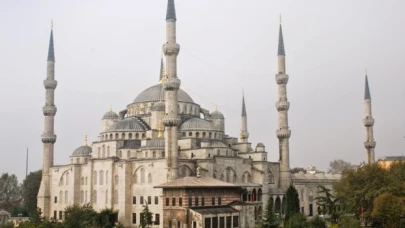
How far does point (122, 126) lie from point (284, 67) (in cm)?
1338

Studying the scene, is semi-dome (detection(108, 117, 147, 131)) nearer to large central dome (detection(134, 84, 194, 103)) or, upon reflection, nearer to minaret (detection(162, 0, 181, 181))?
large central dome (detection(134, 84, 194, 103))

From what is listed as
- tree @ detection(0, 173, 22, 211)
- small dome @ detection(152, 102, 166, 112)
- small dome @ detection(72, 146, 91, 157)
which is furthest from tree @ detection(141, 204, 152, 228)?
tree @ detection(0, 173, 22, 211)

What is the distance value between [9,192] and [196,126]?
24.9 m

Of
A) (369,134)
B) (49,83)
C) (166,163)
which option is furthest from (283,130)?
(49,83)

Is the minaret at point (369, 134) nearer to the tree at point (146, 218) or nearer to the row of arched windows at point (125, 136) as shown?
the row of arched windows at point (125, 136)

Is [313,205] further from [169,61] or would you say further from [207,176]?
[169,61]

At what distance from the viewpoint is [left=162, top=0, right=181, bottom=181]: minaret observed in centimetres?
3085

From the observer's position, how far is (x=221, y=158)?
34.5 metres

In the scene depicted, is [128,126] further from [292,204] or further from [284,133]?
[292,204]

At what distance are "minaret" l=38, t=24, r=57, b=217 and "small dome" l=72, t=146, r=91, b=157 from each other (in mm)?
1966

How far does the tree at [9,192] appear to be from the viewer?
5103cm

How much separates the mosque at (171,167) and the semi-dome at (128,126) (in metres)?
0.07

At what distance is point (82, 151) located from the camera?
39.1 metres

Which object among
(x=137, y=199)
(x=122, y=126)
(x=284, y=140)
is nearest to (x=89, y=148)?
(x=122, y=126)
